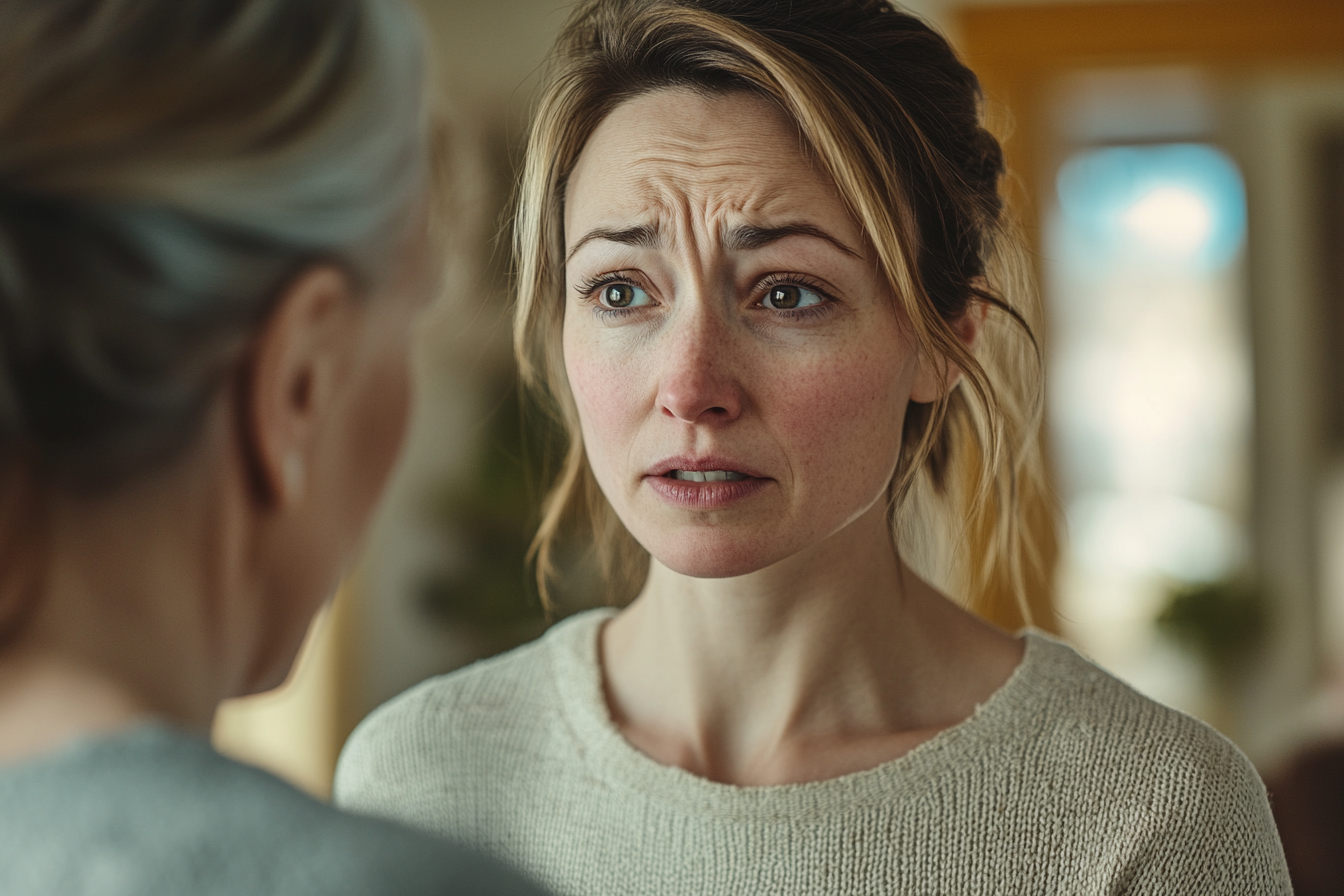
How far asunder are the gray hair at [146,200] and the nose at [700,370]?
48 cm

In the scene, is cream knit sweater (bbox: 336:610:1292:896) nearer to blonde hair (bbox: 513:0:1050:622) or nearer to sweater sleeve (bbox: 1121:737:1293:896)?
sweater sleeve (bbox: 1121:737:1293:896)

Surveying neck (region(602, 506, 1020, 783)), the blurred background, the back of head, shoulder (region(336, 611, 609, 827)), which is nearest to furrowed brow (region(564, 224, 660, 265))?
neck (region(602, 506, 1020, 783))

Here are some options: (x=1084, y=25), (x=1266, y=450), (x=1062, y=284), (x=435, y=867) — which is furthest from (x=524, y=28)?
(x=435, y=867)

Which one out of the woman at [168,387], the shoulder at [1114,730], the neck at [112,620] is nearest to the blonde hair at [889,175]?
the shoulder at [1114,730]

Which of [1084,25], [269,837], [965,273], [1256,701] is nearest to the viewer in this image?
[269,837]

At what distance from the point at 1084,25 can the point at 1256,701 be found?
2.85 m

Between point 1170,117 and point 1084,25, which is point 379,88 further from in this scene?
point 1170,117

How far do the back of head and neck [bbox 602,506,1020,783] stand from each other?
2.23 ft

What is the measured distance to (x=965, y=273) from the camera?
1146mm

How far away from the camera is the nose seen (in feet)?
3.31

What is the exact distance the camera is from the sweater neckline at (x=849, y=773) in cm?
108

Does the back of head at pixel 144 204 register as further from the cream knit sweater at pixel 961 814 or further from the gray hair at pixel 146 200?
the cream knit sweater at pixel 961 814

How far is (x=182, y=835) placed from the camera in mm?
470

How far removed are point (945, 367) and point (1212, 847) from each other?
45 centimetres
